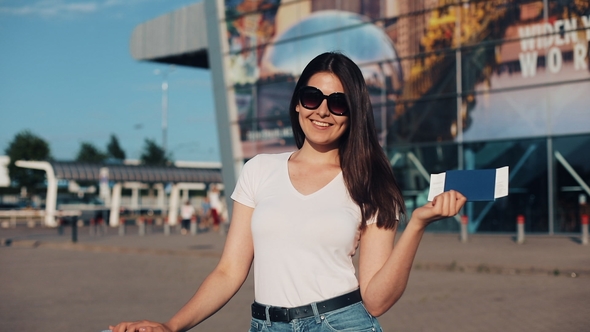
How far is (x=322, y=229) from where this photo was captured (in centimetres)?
277

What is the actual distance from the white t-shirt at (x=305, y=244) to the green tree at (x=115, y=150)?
86208 millimetres

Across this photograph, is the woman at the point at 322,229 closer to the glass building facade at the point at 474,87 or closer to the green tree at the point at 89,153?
the glass building facade at the point at 474,87

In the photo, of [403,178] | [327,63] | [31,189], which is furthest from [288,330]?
[31,189]

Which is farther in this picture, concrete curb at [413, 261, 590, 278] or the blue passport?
concrete curb at [413, 261, 590, 278]

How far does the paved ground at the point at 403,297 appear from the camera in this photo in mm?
9445

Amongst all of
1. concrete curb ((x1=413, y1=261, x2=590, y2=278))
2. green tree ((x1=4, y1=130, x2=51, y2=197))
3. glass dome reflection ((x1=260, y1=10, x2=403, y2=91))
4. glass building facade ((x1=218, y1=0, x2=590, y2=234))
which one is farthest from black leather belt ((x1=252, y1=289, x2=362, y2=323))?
green tree ((x1=4, y1=130, x2=51, y2=197))

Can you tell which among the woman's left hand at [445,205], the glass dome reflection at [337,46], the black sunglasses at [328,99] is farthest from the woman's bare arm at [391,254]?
the glass dome reflection at [337,46]

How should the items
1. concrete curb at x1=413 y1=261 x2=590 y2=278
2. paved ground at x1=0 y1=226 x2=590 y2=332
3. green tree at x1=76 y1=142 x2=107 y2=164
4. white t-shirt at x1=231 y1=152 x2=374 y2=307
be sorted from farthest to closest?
green tree at x1=76 y1=142 x2=107 y2=164
concrete curb at x1=413 y1=261 x2=590 y2=278
paved ground at x1=0 y1=226 x2=590 y2=332
white t-shirt at x1=231 y1=152 x2=374 y2=307

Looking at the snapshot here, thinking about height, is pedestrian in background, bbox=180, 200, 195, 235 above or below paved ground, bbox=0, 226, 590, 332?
below

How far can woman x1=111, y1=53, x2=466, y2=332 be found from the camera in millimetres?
2754

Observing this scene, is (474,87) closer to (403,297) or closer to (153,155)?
(403,297)

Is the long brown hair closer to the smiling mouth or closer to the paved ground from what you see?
the smiling mouth

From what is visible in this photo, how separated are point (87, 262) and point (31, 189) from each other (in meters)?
57.3

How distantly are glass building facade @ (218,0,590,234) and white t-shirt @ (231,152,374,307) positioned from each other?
23.8m
